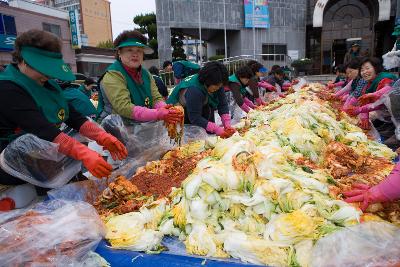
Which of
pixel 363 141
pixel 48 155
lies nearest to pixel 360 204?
pixel 363 141

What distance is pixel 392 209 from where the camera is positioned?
1.71 m

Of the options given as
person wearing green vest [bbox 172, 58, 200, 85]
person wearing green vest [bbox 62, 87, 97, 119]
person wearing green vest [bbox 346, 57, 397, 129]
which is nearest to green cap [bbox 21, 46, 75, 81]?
person wearing green vest [bbox 62, 87, 97, 119]

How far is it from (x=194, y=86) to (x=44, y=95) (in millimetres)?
1808

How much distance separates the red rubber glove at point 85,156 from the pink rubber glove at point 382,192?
4.72 feet

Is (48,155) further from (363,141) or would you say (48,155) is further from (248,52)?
(248,52)

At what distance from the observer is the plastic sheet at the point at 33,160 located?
191 cm

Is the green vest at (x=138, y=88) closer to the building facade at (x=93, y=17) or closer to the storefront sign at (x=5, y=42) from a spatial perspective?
the storefront sign at (x=5, y=42)

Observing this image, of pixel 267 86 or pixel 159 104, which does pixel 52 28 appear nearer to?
pixel 267 86

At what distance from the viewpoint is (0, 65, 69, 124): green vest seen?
2.01m

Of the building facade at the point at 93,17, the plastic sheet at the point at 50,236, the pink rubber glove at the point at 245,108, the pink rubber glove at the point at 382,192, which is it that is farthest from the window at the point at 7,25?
the building facade at the point at 93,17

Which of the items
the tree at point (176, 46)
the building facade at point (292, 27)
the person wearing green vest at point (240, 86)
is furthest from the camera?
the tree at point (176, 46)

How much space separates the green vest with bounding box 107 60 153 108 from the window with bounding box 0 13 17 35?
20387 mm

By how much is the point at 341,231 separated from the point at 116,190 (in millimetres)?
1413

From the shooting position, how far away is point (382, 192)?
161 cm
